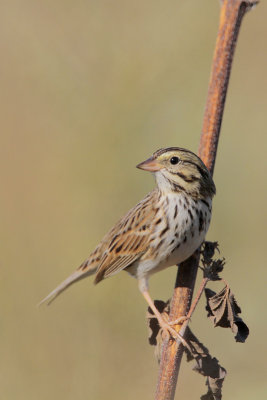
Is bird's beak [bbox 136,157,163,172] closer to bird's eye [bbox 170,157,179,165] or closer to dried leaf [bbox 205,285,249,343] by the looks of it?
bird's eye [bbox 170,157,179,165]

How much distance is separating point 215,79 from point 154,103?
7.20ft

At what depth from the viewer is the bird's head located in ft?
10.7

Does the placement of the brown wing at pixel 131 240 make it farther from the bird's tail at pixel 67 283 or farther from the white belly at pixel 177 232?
the bird's tail at pixel 67 283

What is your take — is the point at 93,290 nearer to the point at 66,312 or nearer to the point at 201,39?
the point at 66,312

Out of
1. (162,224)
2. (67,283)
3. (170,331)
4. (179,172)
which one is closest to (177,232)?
(162,224)

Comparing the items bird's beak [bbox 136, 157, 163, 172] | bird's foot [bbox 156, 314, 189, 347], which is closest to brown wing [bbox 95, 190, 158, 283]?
bird's beak [bbox 136, 157, 163, 172]

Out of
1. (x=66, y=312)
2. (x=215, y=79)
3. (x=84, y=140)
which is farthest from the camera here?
(x=84, y=140)

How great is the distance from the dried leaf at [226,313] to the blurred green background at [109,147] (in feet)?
3.71

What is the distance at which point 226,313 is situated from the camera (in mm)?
2453

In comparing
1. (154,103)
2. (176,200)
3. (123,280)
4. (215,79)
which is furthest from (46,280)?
(215,79)

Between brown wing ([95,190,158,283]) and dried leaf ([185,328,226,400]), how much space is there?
Result: 1.23 metres

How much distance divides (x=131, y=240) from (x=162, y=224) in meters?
0.26

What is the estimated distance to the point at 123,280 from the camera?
4.15 m

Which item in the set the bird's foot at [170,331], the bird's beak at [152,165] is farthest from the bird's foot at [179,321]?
the bird's beak at [152,165]
